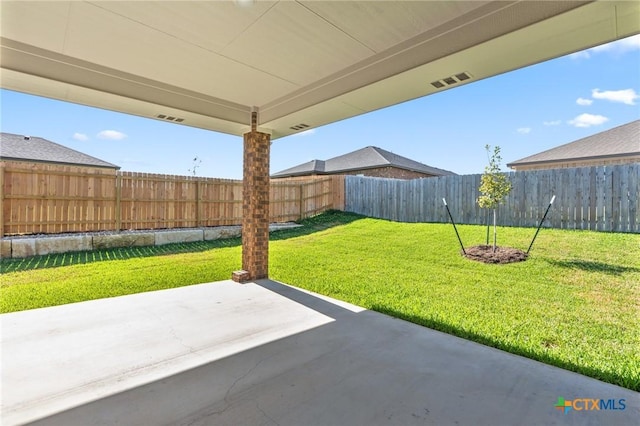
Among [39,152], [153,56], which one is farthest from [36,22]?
[39,152]

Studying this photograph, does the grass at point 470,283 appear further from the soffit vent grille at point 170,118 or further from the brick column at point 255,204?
the soffit vent grille at point 170,118

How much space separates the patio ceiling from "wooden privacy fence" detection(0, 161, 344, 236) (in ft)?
16.1

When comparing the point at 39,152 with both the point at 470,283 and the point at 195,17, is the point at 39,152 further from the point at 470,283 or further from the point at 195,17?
the point at 470,283

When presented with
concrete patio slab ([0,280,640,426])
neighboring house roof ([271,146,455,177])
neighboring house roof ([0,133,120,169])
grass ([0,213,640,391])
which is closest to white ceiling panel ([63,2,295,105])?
concrete patio slab ([0,280,640,426])

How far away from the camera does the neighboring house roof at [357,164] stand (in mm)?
19308

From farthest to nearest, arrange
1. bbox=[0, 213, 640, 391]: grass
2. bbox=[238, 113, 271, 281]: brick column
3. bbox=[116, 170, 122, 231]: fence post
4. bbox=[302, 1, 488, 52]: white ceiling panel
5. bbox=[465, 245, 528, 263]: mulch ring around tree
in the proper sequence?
bbox=[116, 170, 122, 231]: fence post
bbox=[465, 245, 528, 263]: mulch ring around tree
bbox=[238, 113, 271, 281]: brick column
bbox=[0, 213, 640, 391]: grass
bbox=[302, 1, 488, 52]: white ceiling panel

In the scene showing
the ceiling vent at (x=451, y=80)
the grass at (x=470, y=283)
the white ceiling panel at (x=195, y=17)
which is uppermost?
the white ceiling panel at (x=195, y=17)

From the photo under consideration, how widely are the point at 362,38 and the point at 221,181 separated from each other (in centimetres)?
845

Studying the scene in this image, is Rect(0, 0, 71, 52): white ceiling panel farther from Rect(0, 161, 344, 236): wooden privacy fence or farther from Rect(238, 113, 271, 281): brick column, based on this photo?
Rect(0, 161, 344, 236): wooden privacy fence

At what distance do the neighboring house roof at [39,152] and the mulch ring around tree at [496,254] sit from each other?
49.8 feet

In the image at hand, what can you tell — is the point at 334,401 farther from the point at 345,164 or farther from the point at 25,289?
the point at 345,164

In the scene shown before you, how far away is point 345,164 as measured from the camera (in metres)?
20.9

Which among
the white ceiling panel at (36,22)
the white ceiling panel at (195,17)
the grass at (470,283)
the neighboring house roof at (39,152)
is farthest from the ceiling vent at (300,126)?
the neighboring house roof at (39,152)

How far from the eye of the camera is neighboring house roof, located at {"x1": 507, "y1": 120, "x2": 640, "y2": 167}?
38.4 feet
